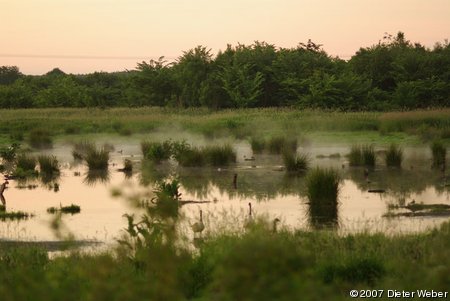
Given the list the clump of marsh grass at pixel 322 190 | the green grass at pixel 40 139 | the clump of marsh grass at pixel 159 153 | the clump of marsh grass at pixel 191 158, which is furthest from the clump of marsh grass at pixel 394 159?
the green grass at pixel 40 139

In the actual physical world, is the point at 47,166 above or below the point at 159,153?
Answer: below

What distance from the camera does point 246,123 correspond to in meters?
41.9

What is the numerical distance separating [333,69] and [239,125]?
61.2 ft

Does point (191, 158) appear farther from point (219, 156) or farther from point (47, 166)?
point (47, 166)

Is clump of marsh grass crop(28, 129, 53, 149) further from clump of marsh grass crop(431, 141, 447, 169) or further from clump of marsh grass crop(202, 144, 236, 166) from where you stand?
clump of marsh grass crop(431, 141, 447, 169)

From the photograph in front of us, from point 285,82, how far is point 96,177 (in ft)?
103

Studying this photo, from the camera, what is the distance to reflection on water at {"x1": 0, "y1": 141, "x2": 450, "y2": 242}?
14562mm

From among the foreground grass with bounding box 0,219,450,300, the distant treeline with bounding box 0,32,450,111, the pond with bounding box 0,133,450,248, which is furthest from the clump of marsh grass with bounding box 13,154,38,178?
the distant treeline with bounding box 0,32,450,111

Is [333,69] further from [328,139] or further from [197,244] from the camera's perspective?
[197,244]

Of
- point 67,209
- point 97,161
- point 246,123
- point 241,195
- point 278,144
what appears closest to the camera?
point 67,209

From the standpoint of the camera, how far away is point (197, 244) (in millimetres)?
11852

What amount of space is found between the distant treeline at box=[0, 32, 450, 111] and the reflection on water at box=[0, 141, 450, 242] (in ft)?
77.4

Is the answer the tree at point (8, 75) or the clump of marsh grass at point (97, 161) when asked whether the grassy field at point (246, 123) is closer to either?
the clump of marsh grass at point (97, 161)

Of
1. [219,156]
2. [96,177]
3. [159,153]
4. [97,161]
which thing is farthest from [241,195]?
[159,153]
